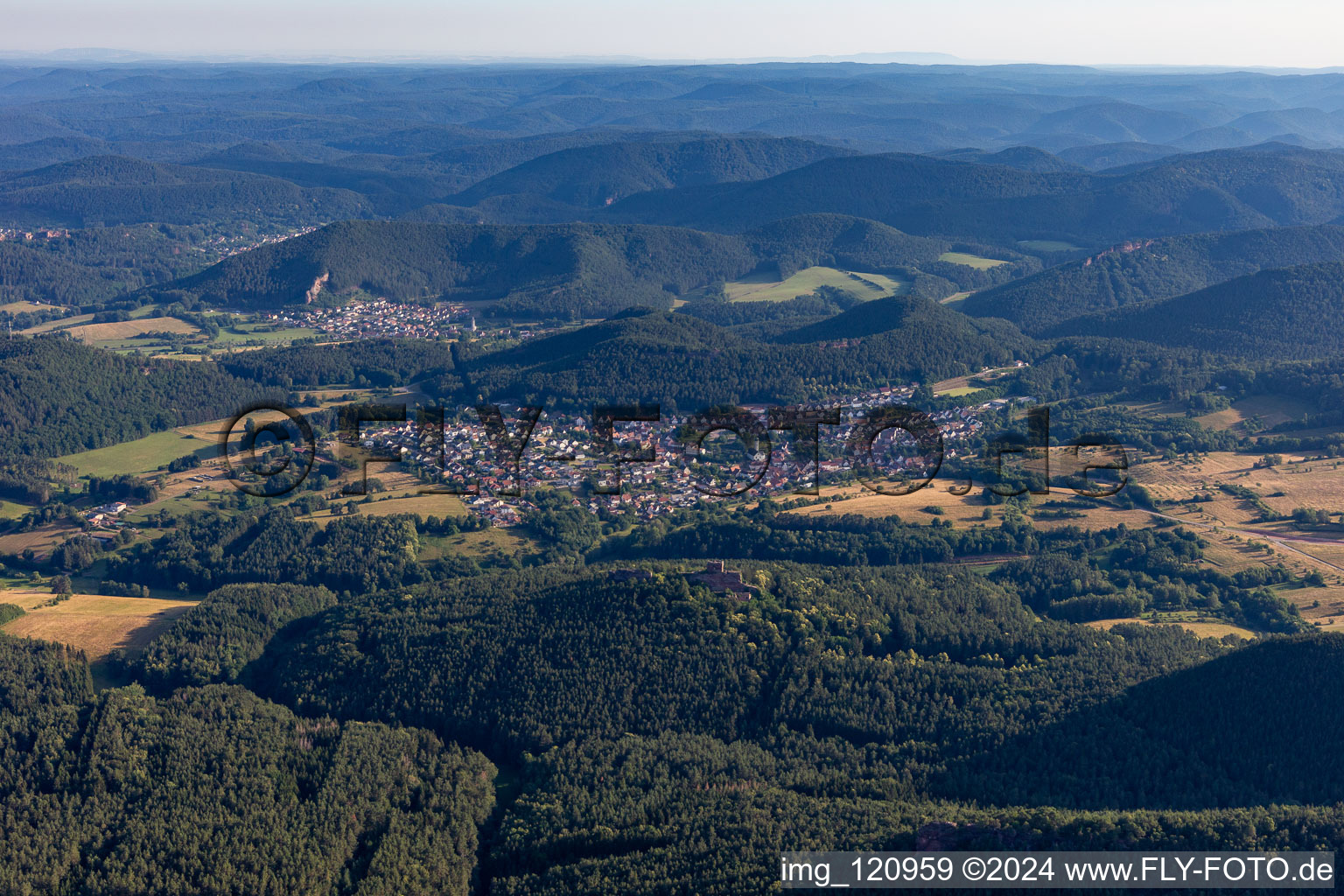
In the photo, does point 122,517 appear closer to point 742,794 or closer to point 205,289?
point 742,794

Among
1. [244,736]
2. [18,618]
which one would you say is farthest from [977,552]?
[18,618]

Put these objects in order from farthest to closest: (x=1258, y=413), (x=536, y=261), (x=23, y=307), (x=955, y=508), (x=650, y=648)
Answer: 1. (x=536, y=261)
2. (x=23, y=307)
3. (x=1258, y=413)
4. (x=955, y=508)
5. (x=650, y=648)

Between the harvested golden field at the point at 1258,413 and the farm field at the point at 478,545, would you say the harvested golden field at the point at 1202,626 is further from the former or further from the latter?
the harvested golden field at the point at 1258,413

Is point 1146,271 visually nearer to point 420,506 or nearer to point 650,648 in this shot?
point 420,506

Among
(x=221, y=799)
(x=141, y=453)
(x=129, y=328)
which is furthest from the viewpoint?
(x=129, y=328)

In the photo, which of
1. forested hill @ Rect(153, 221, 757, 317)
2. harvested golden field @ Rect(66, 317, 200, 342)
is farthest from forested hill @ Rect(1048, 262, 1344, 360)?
harvested golden field @ Rect(66, 317, 200, 342)

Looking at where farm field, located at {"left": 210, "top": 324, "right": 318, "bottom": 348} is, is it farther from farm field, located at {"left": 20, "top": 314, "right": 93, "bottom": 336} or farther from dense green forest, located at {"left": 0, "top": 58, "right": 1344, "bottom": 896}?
dense green forest, located at {"left": 0, "top": 58, "right": 1344, "bottom": 896}

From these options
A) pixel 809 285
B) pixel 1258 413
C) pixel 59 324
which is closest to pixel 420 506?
pixel 1258 413
